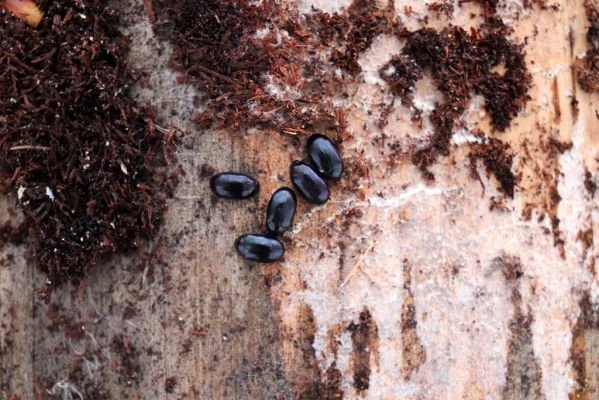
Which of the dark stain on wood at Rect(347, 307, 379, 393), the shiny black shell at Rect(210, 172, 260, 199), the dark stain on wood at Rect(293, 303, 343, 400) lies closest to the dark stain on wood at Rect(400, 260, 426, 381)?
the dark stain on wood at Rect(347, 307, 379, 393)

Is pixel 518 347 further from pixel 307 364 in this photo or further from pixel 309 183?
pixel 309 183

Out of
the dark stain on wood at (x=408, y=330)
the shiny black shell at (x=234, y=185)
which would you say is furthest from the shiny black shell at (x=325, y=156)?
the dark stain on wood at (x=408, y=330)

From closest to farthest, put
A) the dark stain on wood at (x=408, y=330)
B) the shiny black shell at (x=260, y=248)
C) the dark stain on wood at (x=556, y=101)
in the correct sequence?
the shiny black shell at (x=260, y=248), the dark stain on wood at (x=408, y=330), the dark stain on wood at (x=556, y=101)

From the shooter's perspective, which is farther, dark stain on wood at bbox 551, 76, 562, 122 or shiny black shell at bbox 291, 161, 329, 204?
dark stain on wood at bbox 551, 76, 562, 122

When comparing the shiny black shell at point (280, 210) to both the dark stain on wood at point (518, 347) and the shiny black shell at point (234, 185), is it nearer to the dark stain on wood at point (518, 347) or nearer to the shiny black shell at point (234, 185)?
the shiny black shell at point (234, 185)

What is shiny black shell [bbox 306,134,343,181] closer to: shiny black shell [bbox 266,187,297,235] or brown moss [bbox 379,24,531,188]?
shiny black shell [bbox 266,187,297,235]

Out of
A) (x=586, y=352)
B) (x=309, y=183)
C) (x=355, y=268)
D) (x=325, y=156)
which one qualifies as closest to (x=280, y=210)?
(x=309, y=183)

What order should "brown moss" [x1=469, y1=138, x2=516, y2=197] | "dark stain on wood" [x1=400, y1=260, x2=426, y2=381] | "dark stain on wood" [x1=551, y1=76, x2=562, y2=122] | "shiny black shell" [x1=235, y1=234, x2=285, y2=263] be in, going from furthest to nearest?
"dark stain on wood" [x1=551, y1=76, x2=562, y2=122] < "brown moss" [x1=469, y1=138, x2=516, y2=197] < "dark stain on wood" [x1=400, y1=260, x2=426, y2=381] < "shiny black shell" [x1=235, y1=234, x2=285, y2=263]
